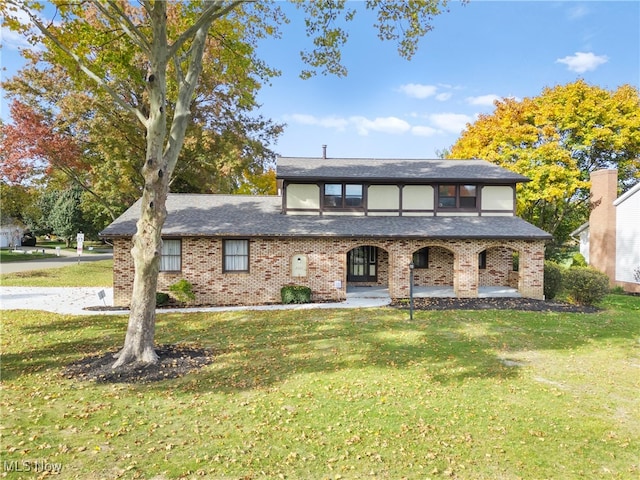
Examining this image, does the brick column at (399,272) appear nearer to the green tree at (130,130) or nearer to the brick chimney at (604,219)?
the green tree at (130,130)

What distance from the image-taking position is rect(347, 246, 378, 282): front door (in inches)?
749

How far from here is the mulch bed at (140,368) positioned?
7609mm

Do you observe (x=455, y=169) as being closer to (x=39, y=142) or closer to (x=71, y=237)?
(x=39, y=142)

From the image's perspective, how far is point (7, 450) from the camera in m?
4.91

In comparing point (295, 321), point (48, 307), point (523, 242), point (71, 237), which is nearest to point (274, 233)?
point (295, 321)

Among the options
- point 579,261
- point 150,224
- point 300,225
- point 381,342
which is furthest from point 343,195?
point 579,261

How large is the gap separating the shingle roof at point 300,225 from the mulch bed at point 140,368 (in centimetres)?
698

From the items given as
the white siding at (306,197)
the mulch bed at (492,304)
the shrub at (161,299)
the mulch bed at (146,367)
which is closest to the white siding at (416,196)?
the white siding at (306,197)

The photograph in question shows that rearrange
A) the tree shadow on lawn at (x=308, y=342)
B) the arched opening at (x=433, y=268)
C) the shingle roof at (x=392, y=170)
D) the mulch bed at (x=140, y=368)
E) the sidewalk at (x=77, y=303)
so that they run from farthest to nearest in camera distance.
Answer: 1. the arched opening at (x=433, y=268)
2. the shingle roof at (x=392, y=170)
3. the sidewalk at (x=77, y=303)
4. the tree shadow on lawn at (x=308, y=342)
5. the mulch bed at (x=140, y=368)

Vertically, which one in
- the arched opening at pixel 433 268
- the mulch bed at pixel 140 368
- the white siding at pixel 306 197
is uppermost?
the white siding at pixel 306 197

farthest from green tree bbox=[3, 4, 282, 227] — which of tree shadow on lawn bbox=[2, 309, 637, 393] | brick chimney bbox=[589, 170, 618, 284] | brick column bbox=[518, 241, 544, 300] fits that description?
brick chimney bbox=[589, 170, 618, 284]

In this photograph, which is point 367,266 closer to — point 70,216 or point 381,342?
point 381,342

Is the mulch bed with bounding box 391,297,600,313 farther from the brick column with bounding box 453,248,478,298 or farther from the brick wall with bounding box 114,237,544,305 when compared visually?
the brick wall with bounding box 114,237,544,305

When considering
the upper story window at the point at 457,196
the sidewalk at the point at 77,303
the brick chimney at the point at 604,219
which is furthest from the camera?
the brick chimney at the point at 604,219
